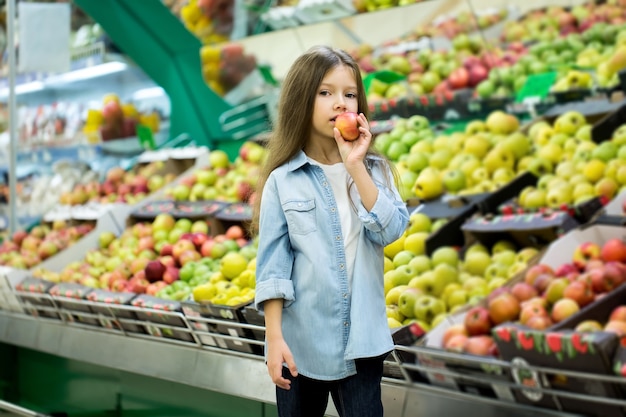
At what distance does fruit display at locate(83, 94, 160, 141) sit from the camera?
6.10 metres

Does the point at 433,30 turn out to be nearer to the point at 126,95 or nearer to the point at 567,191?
the point at 567,191

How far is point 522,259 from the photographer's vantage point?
2781mm

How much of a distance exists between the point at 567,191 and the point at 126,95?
12.8ft

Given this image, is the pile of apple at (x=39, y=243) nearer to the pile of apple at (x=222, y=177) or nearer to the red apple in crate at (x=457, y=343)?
the pile of apple at (x=222, y=177)

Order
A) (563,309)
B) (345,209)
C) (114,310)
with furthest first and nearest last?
(114,310) → (563,309) → (345,209)

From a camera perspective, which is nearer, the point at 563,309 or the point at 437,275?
the point at 563,309

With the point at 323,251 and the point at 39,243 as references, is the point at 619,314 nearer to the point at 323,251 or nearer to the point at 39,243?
the point at 323,251

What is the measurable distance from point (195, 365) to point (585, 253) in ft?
4.59

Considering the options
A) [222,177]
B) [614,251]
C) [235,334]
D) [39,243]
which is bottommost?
[39,243]

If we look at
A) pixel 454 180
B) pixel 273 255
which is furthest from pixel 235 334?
pixel 273 255

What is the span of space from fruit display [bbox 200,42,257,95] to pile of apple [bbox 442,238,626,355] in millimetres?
2923

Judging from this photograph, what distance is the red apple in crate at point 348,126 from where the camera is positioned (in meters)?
1.71

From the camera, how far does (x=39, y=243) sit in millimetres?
5285

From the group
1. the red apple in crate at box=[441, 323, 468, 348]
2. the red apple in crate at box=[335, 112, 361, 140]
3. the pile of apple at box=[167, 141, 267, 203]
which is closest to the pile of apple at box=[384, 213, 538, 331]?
the red apple in crate at box=[441, 323, 468, 348]
